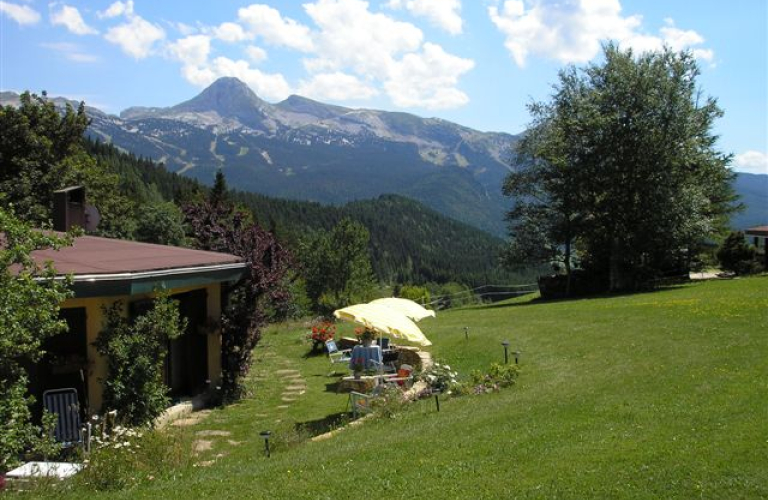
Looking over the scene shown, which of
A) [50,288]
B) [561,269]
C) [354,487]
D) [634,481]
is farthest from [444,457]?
[561,269]

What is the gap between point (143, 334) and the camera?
1051cm

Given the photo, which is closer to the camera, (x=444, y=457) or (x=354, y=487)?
(x=354, y=487)

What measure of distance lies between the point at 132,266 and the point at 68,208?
19.2 feet

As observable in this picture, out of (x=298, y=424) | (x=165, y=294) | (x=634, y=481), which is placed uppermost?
(x=165, y=294)

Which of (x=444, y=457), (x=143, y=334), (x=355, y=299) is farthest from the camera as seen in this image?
(x=355, y=299)

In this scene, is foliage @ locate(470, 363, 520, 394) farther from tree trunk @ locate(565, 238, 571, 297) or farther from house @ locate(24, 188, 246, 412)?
tree trunk @ locate(565, 238, 571, 297)

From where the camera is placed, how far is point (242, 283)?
1407 centimetres

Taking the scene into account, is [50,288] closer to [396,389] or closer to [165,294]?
[165,294]

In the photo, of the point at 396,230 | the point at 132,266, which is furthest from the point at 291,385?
the point at 396,230

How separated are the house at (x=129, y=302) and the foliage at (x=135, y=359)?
25 cm

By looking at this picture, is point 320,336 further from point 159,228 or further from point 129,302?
point 159,228

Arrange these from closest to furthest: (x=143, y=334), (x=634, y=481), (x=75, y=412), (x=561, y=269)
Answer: (x=634, y=481)
(x=75, y=412)
(x=143, y=334)
(x=561, y=269)

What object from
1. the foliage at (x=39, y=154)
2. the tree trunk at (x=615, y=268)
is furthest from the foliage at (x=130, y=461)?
the tree trunk at (x=615, y=268)

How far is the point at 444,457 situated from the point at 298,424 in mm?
5184
